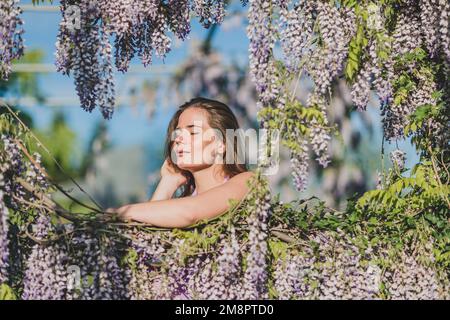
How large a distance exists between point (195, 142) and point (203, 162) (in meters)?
0.13

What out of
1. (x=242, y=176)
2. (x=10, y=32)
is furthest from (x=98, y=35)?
(x=242, y=176)

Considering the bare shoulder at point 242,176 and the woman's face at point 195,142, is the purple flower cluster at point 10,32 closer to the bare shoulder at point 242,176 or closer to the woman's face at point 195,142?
the woman's face at point 195,142

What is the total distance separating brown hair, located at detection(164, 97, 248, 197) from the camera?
168 inches

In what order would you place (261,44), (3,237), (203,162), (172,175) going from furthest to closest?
(172,175), (203,162), (261,44), (3,237)

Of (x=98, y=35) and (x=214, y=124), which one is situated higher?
(x=98, y=35)

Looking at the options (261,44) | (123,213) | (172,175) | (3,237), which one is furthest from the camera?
(172,175)

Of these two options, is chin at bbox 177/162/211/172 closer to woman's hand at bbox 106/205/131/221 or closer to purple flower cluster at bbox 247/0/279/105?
purple flower cluster at bbox 247/0/279/105

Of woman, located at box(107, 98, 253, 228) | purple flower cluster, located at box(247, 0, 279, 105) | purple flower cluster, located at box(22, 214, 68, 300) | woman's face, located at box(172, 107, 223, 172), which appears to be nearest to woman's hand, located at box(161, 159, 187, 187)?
woman, located at box(107, 98, 253, 228)

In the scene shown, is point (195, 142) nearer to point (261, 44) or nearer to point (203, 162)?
point (203, 162)

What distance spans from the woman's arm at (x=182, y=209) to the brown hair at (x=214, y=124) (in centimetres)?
45

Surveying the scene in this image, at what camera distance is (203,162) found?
4.18 m
